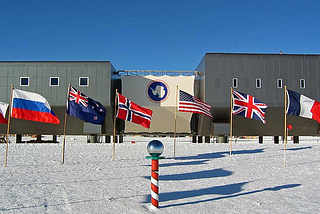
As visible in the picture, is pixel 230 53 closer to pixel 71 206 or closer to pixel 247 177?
pixel 247 177

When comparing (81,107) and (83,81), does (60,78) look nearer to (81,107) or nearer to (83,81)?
(83,81)

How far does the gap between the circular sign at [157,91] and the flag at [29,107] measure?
18148 millimetres

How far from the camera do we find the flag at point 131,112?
17734 millimetres

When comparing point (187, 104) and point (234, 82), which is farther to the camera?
point (234, 82)

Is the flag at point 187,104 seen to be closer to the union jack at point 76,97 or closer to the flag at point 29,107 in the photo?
the union jack at point 76,97

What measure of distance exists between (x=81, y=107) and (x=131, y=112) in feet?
9.54

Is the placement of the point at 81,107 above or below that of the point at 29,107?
above

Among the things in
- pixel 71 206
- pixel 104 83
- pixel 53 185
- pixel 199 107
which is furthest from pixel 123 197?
pixel 104 83

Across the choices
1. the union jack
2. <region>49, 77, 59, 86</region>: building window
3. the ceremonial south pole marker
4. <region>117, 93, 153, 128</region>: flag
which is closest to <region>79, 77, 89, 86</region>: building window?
<region>49, 77, 59, 86</region>: building window

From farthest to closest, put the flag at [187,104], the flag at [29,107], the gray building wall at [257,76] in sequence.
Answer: the gray building wall at [257,76] → the flag at [187,104] → the flag at [29,107]

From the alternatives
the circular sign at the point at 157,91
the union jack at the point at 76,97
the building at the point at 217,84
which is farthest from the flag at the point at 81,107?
the circular sign at the point at 157,91

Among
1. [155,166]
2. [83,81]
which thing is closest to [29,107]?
[155,166]

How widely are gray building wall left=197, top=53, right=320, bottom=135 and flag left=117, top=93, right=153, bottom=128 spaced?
1260 centimetres

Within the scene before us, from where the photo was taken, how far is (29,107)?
14.8 m
